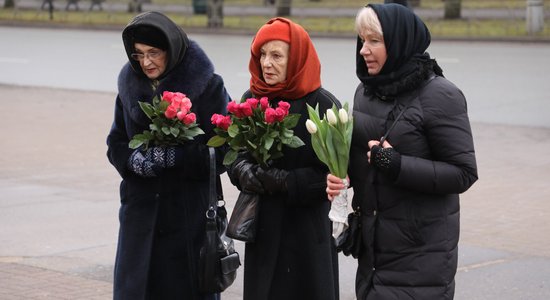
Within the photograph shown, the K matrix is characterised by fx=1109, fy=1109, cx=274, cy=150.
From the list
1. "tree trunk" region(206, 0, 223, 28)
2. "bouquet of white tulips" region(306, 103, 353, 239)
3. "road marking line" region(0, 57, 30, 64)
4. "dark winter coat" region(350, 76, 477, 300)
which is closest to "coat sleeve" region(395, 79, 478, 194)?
"dark winter coat" region(350, 76, 477, 300)

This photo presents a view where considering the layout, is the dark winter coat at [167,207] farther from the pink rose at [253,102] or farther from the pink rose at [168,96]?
the pink rose at [253,102]

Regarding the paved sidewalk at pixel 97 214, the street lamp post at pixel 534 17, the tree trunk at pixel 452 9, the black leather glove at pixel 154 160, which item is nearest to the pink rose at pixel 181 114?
the black leather glove at pixel 154 160

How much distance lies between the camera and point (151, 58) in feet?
17.6

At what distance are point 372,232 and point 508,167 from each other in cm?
730

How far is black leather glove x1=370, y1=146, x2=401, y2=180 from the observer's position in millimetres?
4297

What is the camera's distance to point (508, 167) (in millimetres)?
11477

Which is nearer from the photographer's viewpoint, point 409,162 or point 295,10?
point 409,162

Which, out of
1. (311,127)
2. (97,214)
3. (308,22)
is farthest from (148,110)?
(308,22)

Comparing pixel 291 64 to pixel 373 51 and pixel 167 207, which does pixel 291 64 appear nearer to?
pixel 373 51

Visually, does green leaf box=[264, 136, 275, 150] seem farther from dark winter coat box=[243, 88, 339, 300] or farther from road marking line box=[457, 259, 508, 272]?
road marking line box=[457, 259, 508, 272]

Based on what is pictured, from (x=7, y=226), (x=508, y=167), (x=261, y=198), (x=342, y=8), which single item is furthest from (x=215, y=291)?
(x=342, y=8)

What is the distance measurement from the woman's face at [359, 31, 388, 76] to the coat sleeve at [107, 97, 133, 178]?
1.53m

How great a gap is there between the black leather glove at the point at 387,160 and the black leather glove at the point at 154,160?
1285 mm

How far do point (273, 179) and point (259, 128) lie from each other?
0.82 ft
